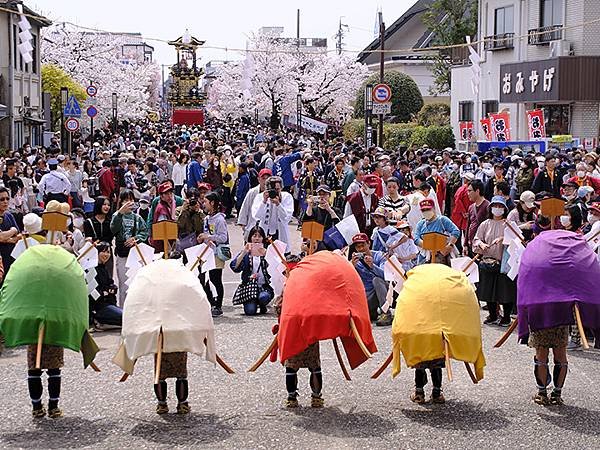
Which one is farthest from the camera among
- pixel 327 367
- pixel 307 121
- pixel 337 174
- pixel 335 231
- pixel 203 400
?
pixel 307 121

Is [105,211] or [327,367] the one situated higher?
[105,211]

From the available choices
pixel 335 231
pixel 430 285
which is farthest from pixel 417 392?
pixel 335 231

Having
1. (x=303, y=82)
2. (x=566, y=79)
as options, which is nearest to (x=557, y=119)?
(x=566, y=79)

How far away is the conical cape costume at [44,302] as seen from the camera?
303 inches

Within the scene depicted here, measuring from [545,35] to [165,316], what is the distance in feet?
89.9

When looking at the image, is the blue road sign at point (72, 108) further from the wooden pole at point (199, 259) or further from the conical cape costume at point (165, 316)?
the conical cape costume at point (165, 316)

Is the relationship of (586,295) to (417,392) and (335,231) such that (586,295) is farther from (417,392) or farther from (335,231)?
(335,231)

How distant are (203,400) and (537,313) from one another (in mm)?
2945

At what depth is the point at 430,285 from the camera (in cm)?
802

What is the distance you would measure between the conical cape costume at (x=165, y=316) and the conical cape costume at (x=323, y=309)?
65 cm

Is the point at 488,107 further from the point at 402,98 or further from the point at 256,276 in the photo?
the point at 256,276

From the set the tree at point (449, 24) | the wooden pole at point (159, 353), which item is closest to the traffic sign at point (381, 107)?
the tree at point (449, 24)

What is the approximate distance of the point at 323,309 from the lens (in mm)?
7930

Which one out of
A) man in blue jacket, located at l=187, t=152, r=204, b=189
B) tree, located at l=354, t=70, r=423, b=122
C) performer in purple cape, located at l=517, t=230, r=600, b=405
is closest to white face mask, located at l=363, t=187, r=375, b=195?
man in blue jacket, located at l=187, t=152, r=204, b=189
